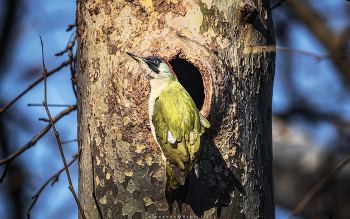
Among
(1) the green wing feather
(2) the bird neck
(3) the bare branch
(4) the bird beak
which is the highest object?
(3) the bare branch

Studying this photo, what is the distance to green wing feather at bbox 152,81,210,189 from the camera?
1.79 metres

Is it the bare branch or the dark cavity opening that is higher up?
the bare branch

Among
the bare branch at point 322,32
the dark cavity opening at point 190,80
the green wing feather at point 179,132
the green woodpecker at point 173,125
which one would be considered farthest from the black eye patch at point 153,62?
the bare branch at point 322,32

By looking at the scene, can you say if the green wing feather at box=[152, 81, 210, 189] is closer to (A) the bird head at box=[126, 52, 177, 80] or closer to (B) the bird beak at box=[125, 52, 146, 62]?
(A) the bird head at box=[126, 52, 177, 80]

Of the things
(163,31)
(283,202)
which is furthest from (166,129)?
(283,202)

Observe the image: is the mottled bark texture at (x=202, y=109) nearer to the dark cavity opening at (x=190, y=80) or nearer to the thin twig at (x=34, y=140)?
the dark cavity opening at (x=190, y=80)

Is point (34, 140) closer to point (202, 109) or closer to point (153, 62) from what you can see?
point (153, 62)

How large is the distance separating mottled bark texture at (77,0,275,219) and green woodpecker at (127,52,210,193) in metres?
0.07

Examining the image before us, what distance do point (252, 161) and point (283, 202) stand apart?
468 centimetres

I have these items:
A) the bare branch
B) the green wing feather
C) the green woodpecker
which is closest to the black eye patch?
the green woodpecker

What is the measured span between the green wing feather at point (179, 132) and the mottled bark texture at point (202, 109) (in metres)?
0.09

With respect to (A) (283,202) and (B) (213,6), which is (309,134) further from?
(B) (213,6)

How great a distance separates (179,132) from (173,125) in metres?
0.06

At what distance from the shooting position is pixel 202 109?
75.3 inches
